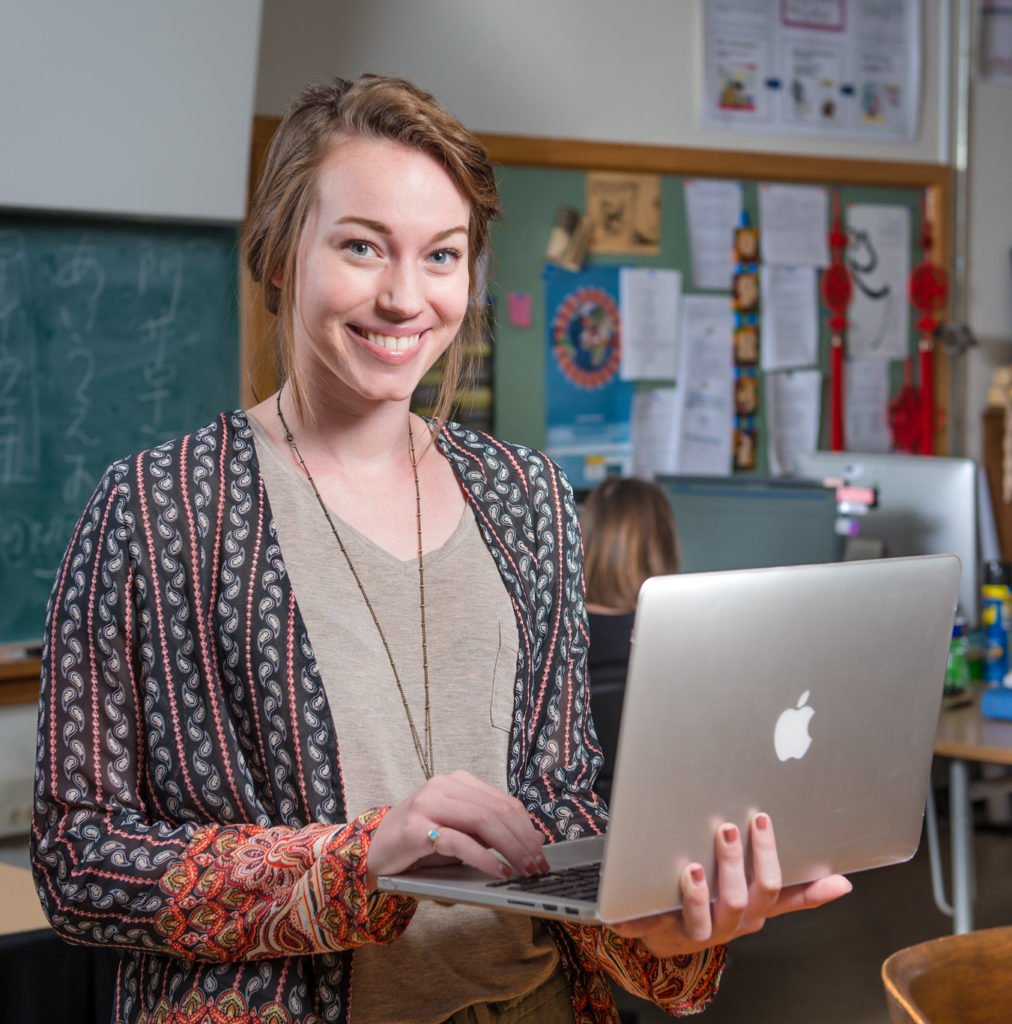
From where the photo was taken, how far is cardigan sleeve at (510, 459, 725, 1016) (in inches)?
37.5

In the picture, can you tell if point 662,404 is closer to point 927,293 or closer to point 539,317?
point 539,317

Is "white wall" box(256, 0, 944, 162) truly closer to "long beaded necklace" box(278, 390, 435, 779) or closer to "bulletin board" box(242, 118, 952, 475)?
"bulletin board" box(242, 118, 952, 475)

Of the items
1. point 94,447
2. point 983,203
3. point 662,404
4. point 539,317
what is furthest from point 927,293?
point 94,447

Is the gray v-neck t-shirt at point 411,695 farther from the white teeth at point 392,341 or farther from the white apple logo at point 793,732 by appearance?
the white apple logo at point 793,732

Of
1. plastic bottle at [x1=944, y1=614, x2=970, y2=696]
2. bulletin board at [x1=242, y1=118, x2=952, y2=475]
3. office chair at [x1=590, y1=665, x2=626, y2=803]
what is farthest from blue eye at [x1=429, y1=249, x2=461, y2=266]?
bulletin board at [x1=242, y1=118, x2=952, y2=475]

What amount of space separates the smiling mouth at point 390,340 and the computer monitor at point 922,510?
2.12m

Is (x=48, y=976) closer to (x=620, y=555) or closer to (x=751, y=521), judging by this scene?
(x=620, y=555)

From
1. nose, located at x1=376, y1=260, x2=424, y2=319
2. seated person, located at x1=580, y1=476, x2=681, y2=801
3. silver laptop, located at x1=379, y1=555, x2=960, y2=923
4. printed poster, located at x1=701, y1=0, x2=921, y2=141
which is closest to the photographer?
silver laptop, located at x1=379, y1=555, x2=960, y2=923

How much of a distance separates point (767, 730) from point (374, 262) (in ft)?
1.51

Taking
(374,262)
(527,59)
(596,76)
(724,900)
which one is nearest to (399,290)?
(374,262)

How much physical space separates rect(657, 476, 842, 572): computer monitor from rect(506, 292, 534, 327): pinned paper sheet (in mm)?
699

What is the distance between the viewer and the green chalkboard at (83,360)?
8.98 ft

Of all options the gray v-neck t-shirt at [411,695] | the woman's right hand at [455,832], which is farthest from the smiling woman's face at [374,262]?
the woman's right hand at [455,832]

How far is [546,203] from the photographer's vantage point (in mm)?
3584
